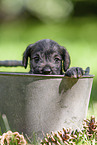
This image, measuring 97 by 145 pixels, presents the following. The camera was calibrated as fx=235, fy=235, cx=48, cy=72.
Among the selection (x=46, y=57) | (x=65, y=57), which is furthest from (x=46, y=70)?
(x=65, y=57)

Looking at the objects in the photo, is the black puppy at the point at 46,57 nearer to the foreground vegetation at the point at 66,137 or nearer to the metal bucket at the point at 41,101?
the metal bucket at the point at 41,101

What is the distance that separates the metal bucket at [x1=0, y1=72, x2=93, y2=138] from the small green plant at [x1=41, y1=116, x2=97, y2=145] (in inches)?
4.5

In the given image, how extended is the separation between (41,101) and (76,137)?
31 centimetres

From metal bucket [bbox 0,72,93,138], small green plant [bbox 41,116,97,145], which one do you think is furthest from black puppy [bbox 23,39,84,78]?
small green plant [bbox 41,116,97,145]

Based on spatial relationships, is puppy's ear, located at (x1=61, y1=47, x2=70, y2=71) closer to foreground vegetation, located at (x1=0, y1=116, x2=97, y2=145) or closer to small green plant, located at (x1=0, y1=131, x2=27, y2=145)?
foreground vegetation, located at (x1=0, y1=116, x2=97, y2=145)

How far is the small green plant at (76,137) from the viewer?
132 centimetres

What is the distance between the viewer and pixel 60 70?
6.00ft

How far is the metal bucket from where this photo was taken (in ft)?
4.86

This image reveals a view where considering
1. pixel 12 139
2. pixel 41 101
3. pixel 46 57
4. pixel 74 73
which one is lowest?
pixel 12 139

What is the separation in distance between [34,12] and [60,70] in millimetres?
4898

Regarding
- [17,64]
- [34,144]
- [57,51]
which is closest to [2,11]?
[17,64]

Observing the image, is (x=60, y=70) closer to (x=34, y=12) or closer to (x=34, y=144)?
(x=34, y=144)

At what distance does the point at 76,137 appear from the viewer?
138 centimetres

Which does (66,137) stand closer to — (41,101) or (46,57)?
(41,101)
